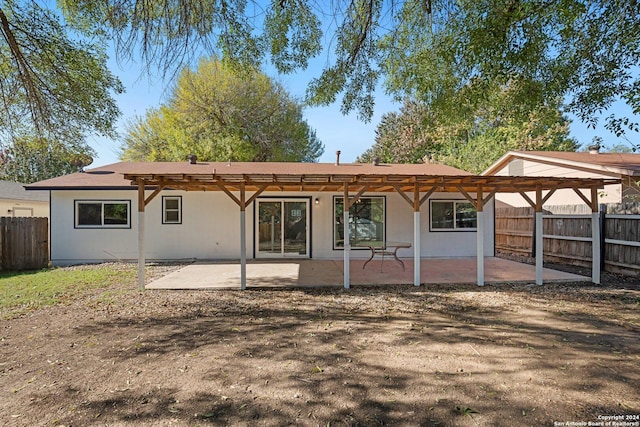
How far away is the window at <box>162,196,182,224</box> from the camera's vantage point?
35.4ft

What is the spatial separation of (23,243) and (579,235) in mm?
15853

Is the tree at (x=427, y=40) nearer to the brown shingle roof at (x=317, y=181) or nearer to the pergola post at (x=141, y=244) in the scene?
the brown shingle roof at (x=317, y=181)

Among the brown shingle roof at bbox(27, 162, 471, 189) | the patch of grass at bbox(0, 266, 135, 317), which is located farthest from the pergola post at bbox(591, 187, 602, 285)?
the patch of grass at bbox(0, 266, 135, 317)

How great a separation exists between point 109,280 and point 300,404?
22.8ft

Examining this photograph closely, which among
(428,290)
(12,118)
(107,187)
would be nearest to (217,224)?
(107,187)

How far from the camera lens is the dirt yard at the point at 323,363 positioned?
8.68ft

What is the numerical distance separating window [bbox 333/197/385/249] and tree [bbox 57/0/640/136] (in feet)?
→ 17.7

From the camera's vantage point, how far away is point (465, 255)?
11.4 metres

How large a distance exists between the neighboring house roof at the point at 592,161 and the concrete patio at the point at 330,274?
3819 millimetres

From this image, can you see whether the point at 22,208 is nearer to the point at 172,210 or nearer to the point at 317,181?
the point at 172,210

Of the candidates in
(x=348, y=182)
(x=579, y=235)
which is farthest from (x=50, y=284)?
(x=579, y=235)

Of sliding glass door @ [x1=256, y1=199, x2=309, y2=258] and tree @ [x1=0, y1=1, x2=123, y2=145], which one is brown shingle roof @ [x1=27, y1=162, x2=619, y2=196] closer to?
sliding glass door @ [x1=256, y1=199, x2=309, y2=258]

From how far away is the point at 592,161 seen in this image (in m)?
11.1

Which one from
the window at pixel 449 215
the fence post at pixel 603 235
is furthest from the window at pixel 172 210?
the fence post at pixel 603 235
